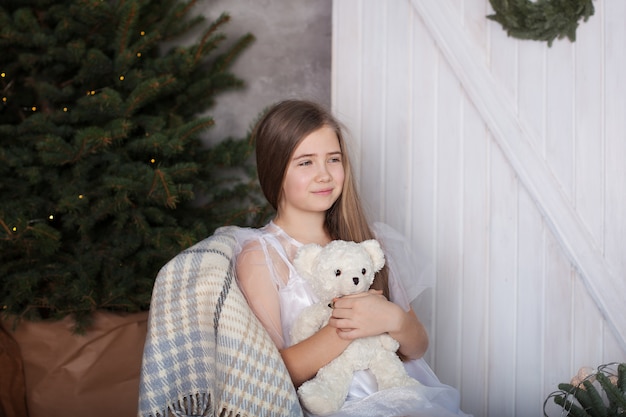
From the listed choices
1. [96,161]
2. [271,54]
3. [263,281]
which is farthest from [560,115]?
[96,161]

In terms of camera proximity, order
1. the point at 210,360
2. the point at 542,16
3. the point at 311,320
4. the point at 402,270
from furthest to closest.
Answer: the point at 542,16, the point at 402,270, the point at 311,320, the point at 210,360

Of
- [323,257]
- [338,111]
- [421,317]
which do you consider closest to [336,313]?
[323,257]

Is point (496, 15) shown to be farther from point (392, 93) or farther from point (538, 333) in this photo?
point (538, 333)

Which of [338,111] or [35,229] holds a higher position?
[338,111]

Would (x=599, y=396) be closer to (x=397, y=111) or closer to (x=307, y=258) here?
(x=307, y=258)

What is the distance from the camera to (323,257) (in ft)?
5.47

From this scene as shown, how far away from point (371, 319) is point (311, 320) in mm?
148

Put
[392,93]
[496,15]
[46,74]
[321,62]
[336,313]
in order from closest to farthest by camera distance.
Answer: [336,313]
[496,15]
[392,93]
[46,74]
[321,62]

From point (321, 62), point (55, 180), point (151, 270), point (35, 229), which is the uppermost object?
point (321, 62)

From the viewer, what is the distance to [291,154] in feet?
5.99

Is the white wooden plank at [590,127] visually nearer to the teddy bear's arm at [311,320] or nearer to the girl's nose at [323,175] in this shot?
the girl's nose at [323,175]

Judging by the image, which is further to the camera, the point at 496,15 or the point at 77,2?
the point at 77,2

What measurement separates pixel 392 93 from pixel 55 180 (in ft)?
3.86

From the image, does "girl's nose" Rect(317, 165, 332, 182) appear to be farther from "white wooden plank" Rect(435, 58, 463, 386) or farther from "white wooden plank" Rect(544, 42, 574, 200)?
"white wooden plank" Rect(544, 42, 574, 200)
